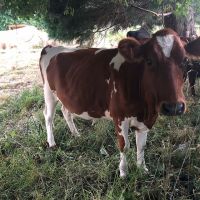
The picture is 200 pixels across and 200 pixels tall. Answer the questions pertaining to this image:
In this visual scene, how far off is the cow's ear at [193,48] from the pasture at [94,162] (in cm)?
78

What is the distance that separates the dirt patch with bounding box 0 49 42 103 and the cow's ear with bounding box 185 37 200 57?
14.8 ft

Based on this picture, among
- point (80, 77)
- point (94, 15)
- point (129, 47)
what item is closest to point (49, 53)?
point (80, 77)

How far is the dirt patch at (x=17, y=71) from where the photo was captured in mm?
8039

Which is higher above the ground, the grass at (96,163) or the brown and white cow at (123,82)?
the brown and white cow at (123,82)

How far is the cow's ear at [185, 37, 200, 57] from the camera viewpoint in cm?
330

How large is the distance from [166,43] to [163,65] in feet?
0.62

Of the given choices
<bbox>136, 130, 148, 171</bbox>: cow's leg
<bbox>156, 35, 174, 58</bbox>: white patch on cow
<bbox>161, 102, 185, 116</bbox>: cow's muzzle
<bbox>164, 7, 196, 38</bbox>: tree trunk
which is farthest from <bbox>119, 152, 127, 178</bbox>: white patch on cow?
<bbox>164, 7, 196, 38</bbox>: tree trunk

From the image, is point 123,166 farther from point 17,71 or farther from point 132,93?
point 17,71

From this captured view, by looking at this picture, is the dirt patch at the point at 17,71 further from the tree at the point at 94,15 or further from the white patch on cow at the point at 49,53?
the white patch on cow at the point at 49,53

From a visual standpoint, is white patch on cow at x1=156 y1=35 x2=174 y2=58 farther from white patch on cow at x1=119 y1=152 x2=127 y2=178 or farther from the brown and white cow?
white patch on cow at x1=119 y1=152 x2=127 y2=178

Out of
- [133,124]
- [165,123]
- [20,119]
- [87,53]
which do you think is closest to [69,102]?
[87,53]

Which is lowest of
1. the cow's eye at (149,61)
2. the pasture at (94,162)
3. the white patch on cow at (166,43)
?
the pasture at (94,162)

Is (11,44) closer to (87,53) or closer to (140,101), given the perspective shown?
(87,53)

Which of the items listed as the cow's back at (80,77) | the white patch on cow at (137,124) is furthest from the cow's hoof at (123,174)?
the cow's back at (80,77)
